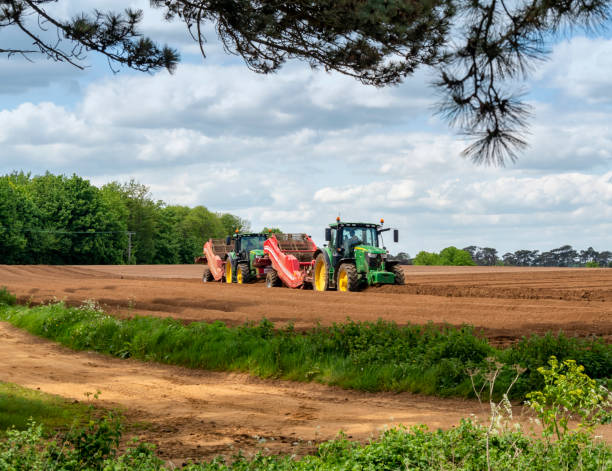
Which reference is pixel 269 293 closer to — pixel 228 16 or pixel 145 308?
pixel 145 308

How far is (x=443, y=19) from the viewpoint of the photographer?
9.02m

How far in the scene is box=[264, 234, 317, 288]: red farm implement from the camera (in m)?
23.4

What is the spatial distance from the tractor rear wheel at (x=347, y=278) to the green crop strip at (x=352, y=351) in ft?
24.4

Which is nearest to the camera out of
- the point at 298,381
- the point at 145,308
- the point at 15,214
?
the point at 298,381

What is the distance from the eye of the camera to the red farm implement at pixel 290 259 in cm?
2342

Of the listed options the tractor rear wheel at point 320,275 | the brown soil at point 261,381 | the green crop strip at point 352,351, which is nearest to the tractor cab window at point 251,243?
the tractor rear wheel at point 320,275

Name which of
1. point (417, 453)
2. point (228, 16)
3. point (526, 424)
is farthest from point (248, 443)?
point (228, 16)

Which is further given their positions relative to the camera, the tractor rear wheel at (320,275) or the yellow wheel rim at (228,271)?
the yellow wheel rim at (228,271)

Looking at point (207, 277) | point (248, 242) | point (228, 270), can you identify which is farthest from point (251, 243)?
point (207, 277)

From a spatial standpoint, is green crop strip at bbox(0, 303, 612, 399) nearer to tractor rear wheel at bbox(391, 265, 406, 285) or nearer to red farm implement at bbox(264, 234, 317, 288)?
tractor rear wheel at bbox(391, 265, 406, 285)

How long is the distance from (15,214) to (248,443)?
2419 inches

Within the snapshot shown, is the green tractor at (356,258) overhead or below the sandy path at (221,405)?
overhead

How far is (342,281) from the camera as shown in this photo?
2127 centimetres

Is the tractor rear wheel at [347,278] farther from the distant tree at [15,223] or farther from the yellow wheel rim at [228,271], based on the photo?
the distant tree at [15,223]
